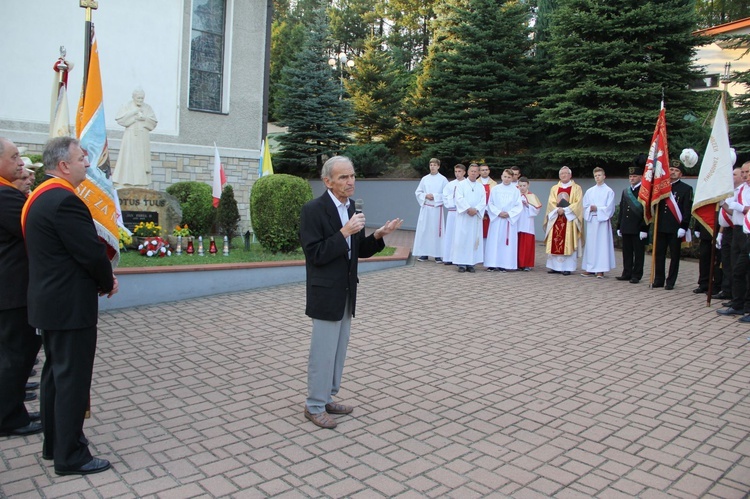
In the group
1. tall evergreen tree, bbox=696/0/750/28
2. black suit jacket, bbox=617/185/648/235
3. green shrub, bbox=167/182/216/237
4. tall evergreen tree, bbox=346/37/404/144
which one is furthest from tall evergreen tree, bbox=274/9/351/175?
tall evergreen tree, bbox=696/0/750/28

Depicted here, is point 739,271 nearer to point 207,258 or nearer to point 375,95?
point 207,258

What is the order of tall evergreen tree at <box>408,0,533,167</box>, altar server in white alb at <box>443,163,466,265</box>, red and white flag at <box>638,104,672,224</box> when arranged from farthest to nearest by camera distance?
1. tall evergreen tree at <box>408,0,533,167</box>
2. altar server in white alb at <box>443,163,466,265</box>
3. red and white flag at <box>638,104,672,224</box>

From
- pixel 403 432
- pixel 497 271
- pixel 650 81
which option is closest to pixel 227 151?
pixel 497 271

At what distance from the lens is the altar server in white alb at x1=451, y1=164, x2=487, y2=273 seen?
481 inches

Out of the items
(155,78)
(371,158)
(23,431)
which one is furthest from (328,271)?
(371,158)

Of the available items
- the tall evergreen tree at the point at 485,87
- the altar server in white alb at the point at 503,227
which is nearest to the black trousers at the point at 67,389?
the altar server in white alb at the point at 503,227

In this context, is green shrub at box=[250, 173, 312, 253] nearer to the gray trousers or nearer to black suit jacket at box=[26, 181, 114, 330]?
the gray trousers

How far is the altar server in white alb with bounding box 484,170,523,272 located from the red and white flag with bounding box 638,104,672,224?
2468mm

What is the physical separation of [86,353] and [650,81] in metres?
17.8

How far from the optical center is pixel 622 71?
1731 cm

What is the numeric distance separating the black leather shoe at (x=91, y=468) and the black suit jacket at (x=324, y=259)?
5.32 ft

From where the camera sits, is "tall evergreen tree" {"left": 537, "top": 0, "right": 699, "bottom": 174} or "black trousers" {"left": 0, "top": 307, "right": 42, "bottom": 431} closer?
"black trousers" {"left": 0, "top": 307, "right": 42, "bottom": 431}

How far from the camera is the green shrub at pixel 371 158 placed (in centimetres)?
2548

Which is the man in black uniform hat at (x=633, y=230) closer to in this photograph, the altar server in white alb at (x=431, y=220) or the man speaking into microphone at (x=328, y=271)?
the altar server in white alb at (x=431, y=220)
